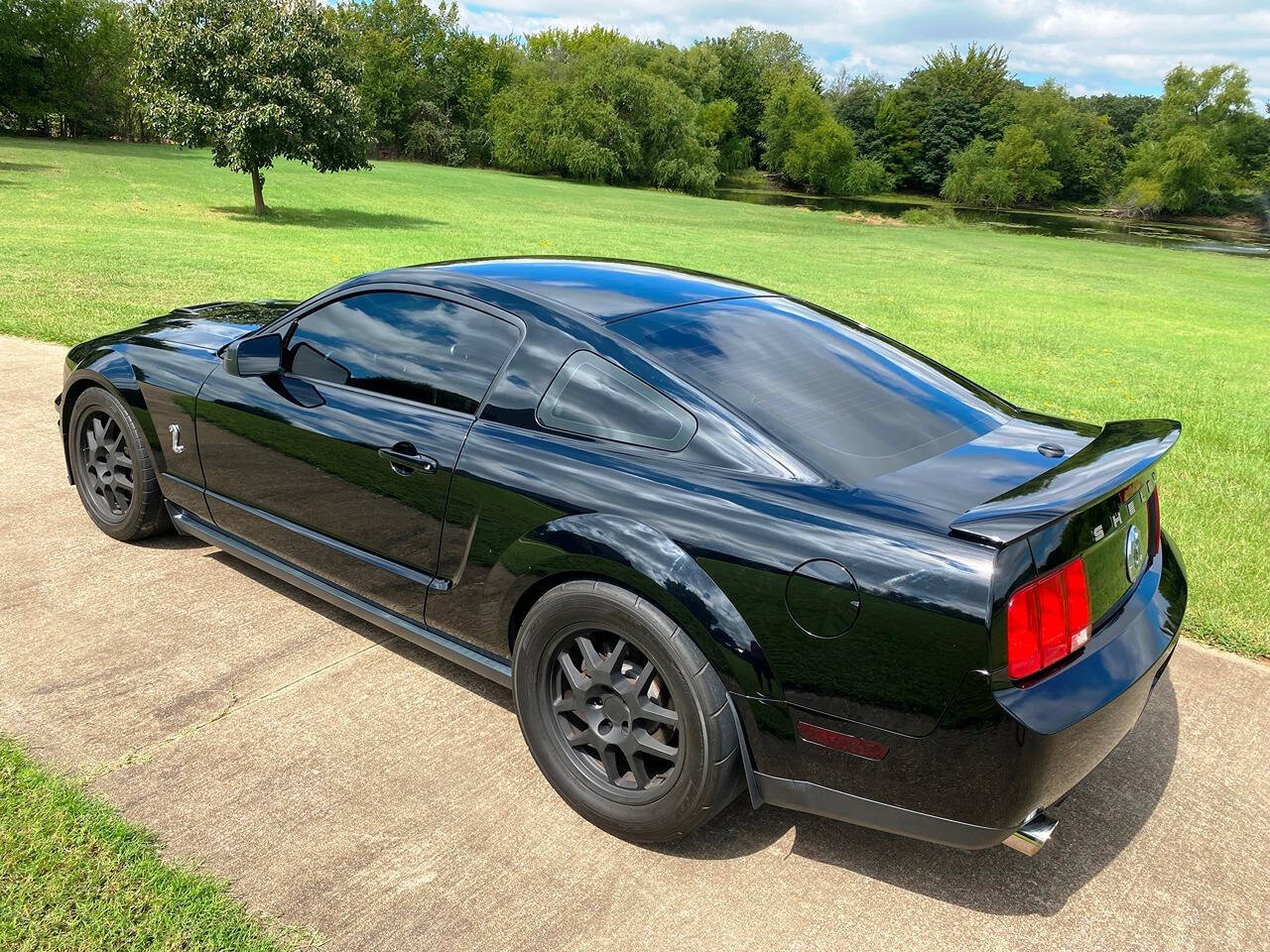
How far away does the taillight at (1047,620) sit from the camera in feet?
7.25

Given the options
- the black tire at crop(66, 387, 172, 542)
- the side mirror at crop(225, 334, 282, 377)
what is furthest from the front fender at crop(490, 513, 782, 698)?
the black tire at crop(66, 387, 172, 542)

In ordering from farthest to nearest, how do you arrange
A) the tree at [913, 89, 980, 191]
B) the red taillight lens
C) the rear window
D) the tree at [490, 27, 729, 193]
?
the tree at [913, 89, 980, 191], the tree at [490, 27, 729, 193], the rear window, the red taillight lens

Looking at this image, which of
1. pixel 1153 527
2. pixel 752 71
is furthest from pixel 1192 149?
pixel 1153 527

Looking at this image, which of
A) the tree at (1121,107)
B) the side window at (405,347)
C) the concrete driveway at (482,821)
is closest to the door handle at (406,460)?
the side window at (405,347)

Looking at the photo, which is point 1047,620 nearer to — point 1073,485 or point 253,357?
point 1073,485

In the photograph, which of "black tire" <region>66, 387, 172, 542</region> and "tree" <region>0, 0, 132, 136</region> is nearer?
"black tire" <region>66, 387, 172, 542</region>

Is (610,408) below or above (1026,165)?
below

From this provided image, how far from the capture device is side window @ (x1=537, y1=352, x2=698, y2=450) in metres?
2.78

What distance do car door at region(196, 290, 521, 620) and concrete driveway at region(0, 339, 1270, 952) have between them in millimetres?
Result: 442

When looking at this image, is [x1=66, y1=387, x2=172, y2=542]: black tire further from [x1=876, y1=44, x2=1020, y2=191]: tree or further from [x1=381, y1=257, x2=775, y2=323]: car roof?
[x1=876, y1=44, x2=1020, y2=191]: tree

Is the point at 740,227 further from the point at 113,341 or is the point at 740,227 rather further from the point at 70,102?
the point at 70,102

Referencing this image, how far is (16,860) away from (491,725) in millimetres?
1362

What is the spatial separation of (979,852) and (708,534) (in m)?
1.26

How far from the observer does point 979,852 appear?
2.80 meters
